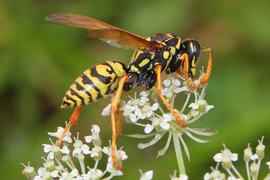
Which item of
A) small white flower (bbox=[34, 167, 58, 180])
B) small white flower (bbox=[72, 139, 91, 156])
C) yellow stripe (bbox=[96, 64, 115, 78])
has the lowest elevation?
small white flower (bbox=[34, 167, 58, 180])

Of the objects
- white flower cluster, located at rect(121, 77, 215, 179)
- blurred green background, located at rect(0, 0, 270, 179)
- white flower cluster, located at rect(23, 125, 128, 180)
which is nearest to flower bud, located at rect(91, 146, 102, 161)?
white flower cluster, located at rect(23, 125, 128, 180)

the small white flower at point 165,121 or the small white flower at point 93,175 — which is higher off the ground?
the small white flower at point 165,121

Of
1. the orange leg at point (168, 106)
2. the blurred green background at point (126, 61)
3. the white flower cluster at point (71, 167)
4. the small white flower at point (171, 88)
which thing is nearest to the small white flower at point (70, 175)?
the white flower cluster at point (71, 167)

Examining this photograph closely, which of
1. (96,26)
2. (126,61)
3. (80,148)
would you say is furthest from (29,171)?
(126,61)

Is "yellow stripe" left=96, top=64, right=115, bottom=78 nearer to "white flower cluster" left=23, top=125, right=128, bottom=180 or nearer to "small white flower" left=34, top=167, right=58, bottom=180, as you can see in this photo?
"white flower cluster" left=23, top=125, right=128, bottom=180

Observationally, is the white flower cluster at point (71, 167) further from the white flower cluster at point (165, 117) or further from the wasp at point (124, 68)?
the white flower cluster at point (165, 117)

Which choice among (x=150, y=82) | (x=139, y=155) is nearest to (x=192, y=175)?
(x=139, y=155)
